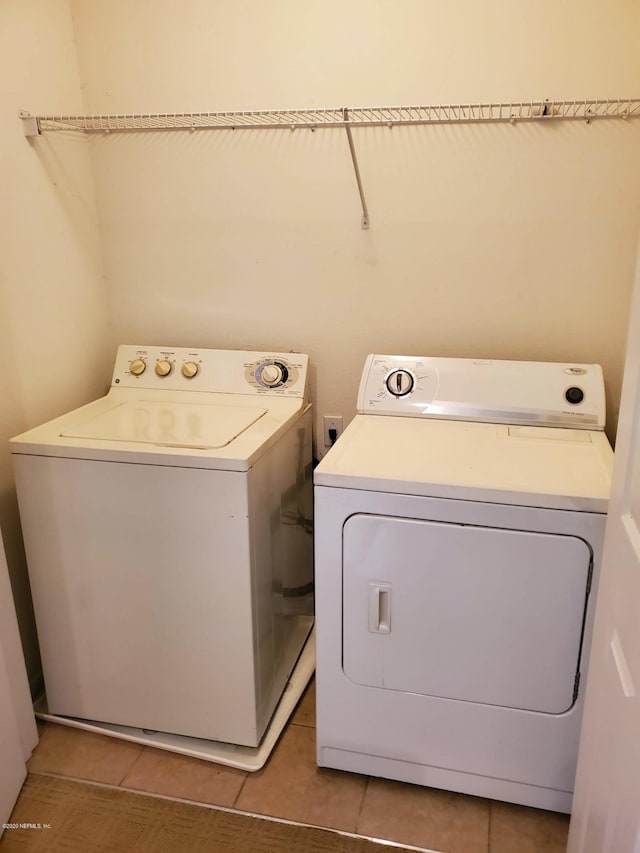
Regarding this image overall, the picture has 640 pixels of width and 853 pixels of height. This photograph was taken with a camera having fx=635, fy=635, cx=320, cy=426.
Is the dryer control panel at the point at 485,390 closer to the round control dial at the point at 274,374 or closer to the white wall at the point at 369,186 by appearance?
the white wall at the point at 369,186

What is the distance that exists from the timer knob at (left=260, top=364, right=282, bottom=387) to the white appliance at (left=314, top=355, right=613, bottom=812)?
16.9 inches

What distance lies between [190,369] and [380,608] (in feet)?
3.35

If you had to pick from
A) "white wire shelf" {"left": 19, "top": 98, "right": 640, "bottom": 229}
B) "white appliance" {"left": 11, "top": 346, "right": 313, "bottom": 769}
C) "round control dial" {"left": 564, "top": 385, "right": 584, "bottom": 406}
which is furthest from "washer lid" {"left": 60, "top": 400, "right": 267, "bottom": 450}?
"round control dial" {"left": 564, "top": 385, "right": 584, "bottom": 406}

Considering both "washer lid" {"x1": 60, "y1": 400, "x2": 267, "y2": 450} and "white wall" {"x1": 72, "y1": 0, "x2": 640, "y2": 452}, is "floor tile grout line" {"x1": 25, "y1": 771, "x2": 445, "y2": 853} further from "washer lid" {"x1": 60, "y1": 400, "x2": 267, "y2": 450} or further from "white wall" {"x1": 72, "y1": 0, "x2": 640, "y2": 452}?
"white wall" {"x1": 72, "y1": 0, "x2": 640, "y2": 452}

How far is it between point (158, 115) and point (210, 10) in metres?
0.38

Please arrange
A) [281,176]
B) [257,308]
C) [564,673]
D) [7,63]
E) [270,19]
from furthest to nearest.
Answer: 1. [257,308]
2. [281,176]
3. [270,19]
4. [7,63]
5. [564,673]

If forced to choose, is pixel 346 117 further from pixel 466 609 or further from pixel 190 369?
pixel 466 609

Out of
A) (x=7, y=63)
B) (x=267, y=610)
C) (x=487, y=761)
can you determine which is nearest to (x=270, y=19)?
(x=7, y=63)

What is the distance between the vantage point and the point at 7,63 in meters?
1.74

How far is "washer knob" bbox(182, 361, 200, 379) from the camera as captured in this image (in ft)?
6.86

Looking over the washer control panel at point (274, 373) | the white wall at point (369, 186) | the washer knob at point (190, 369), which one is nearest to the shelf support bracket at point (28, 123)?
the white wall at point (369, 186)

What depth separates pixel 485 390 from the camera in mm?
1852

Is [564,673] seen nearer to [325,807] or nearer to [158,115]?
[325,807]

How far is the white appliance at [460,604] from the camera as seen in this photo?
139cm
